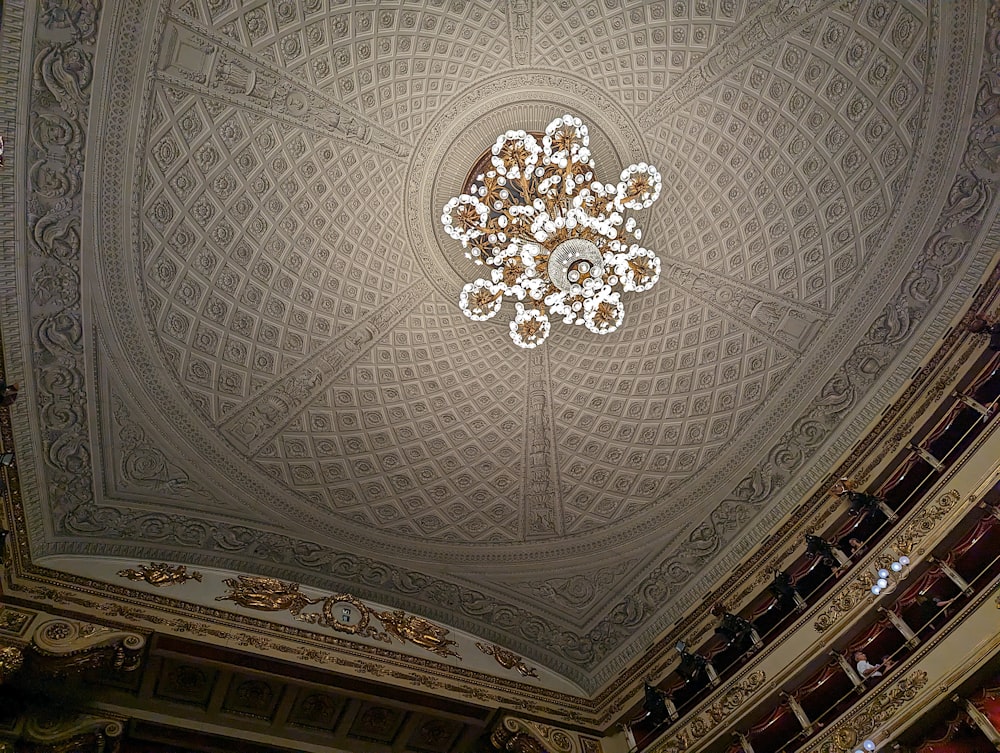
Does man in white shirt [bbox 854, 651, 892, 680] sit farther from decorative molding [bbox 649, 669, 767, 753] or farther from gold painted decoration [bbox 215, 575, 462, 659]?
gold painted decoration [bbox 215, 575, 462, 659]

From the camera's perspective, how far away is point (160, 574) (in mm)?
9242

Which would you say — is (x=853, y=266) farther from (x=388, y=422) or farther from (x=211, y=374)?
(x=211, y=374)

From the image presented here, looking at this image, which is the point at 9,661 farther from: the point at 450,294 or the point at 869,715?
the point at 869,715

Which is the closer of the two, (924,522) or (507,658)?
(924,522)

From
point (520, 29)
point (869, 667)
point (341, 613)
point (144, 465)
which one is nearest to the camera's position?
point (869, 667)

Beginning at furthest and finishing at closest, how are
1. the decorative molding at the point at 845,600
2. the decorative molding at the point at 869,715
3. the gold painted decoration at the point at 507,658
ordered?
1. the gold painted decoration at the point at 507,658
2. the decorative molding at the point at 845,600
3. the decorative molding at the point at 869,715

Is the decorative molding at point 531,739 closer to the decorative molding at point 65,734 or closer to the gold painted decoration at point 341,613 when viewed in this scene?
the gold painted decoration at point 341,613

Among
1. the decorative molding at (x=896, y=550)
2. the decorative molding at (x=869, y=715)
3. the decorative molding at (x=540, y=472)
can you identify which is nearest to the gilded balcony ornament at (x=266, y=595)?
the decorative molding at (x=540, y=472)

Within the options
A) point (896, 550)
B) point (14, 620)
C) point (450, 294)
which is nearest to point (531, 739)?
point (896, 550)

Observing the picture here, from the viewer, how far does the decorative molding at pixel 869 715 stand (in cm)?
686

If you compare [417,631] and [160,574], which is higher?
[160,574]

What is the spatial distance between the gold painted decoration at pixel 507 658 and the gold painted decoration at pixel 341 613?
56 centimetres

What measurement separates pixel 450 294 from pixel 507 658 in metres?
5.87

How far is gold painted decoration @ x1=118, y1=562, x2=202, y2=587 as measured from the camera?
9.02 meters
